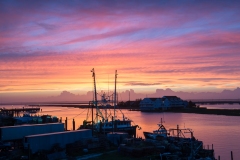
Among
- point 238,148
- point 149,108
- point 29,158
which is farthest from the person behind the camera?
point 149,108

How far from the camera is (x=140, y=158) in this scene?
17641 millimetres

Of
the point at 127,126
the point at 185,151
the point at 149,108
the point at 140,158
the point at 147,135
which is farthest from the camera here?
the point at 149,108

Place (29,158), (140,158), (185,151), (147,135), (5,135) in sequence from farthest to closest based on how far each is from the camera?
(147,135), (5,135), (185,151), (140,158), (29,158)

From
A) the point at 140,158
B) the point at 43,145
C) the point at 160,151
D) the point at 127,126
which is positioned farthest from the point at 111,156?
the point at 127,126

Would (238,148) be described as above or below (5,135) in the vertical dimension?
below

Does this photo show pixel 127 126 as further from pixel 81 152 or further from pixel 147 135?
pixel 81 152

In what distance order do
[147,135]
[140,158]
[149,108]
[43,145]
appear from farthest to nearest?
[149,108]
[147,135]
[43,145]
[140,158]

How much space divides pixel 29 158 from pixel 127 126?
1937 cm

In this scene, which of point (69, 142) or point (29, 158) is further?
point (69, 142)

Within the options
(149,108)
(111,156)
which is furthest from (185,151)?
(149,108)

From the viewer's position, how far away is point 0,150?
1941 centimetres

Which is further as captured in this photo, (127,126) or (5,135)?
(127,126)

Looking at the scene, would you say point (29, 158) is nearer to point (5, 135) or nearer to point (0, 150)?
point (0, 150)

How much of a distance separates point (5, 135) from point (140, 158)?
1088 cm
